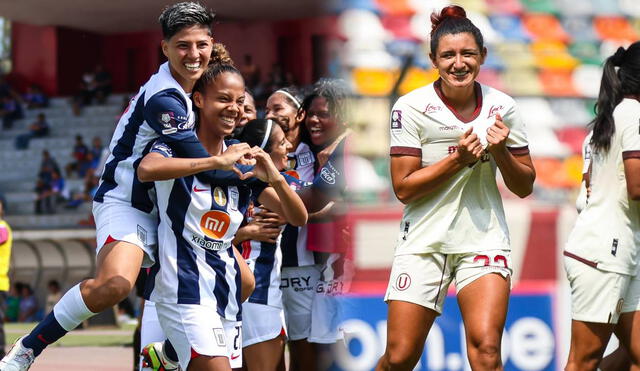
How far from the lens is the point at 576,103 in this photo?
7352 millimetres

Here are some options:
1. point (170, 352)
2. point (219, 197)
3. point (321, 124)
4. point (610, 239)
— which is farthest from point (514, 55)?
point (170, 352)

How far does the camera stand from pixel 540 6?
7094 millimetres

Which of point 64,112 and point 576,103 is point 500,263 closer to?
point 576,103

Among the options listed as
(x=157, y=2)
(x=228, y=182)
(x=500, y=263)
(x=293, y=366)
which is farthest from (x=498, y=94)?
(x=157, y=2)

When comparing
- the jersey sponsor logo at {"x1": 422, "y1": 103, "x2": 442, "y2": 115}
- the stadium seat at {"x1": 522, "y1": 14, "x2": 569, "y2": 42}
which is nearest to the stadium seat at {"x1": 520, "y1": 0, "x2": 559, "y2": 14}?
the stadium seat at {"x1": 522, "y1": 14, "x2": 569, "y2": 42}

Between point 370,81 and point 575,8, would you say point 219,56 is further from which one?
point 575,8

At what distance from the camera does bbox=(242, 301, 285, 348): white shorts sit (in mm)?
6344

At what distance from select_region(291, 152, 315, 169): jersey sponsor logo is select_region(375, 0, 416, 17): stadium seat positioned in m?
1.03

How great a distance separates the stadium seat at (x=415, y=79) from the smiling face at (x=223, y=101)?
207 centimetres

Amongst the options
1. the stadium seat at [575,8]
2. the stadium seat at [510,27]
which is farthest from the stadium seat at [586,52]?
the stadium seat at [510,27]

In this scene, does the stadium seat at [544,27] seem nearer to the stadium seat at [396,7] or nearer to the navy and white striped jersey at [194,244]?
the stadium seat at [396,7]

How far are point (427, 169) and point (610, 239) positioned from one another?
4.07 feet

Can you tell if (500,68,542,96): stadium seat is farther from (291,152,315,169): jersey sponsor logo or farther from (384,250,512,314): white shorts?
(384,250,512,314): white shorts

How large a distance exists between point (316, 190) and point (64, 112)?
88.8 ft
